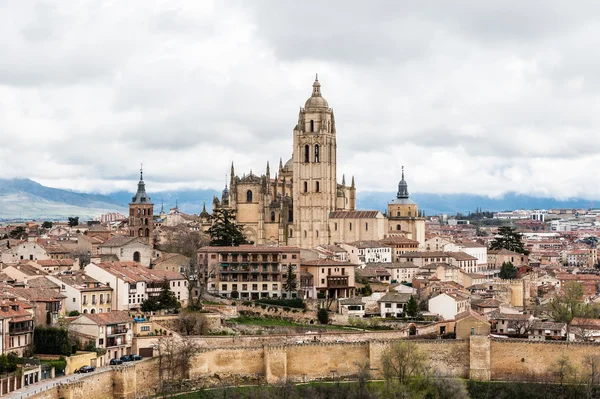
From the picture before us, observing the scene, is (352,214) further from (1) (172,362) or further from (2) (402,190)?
(1) (172,362)

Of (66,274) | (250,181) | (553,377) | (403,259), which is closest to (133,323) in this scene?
(66,274)

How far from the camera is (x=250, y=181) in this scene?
99000mm

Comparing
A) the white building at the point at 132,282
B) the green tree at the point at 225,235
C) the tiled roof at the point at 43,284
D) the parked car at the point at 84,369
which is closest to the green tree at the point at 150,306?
the white building at the point at 132,282

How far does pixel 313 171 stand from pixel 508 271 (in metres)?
20.0

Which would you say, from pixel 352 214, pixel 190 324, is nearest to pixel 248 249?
pixel 190 324

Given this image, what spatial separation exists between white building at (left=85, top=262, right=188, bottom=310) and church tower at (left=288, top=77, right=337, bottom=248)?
31.6 m

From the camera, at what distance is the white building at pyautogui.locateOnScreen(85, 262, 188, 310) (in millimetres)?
59531

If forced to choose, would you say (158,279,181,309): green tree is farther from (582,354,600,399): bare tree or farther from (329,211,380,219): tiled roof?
(329,211,380,219): tiled roof

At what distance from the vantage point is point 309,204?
97438 mm

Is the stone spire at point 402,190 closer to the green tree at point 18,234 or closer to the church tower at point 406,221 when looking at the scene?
the church tower at point 406,221

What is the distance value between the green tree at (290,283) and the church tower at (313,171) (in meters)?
26.1

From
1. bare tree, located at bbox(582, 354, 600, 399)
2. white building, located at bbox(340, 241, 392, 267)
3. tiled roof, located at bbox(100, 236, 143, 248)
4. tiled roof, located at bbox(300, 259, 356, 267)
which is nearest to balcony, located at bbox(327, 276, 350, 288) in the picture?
tiled roof, located at bbox(300, 259, 356, 267)

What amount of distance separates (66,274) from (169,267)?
11.7 m

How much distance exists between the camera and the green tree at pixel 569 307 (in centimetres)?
6699
